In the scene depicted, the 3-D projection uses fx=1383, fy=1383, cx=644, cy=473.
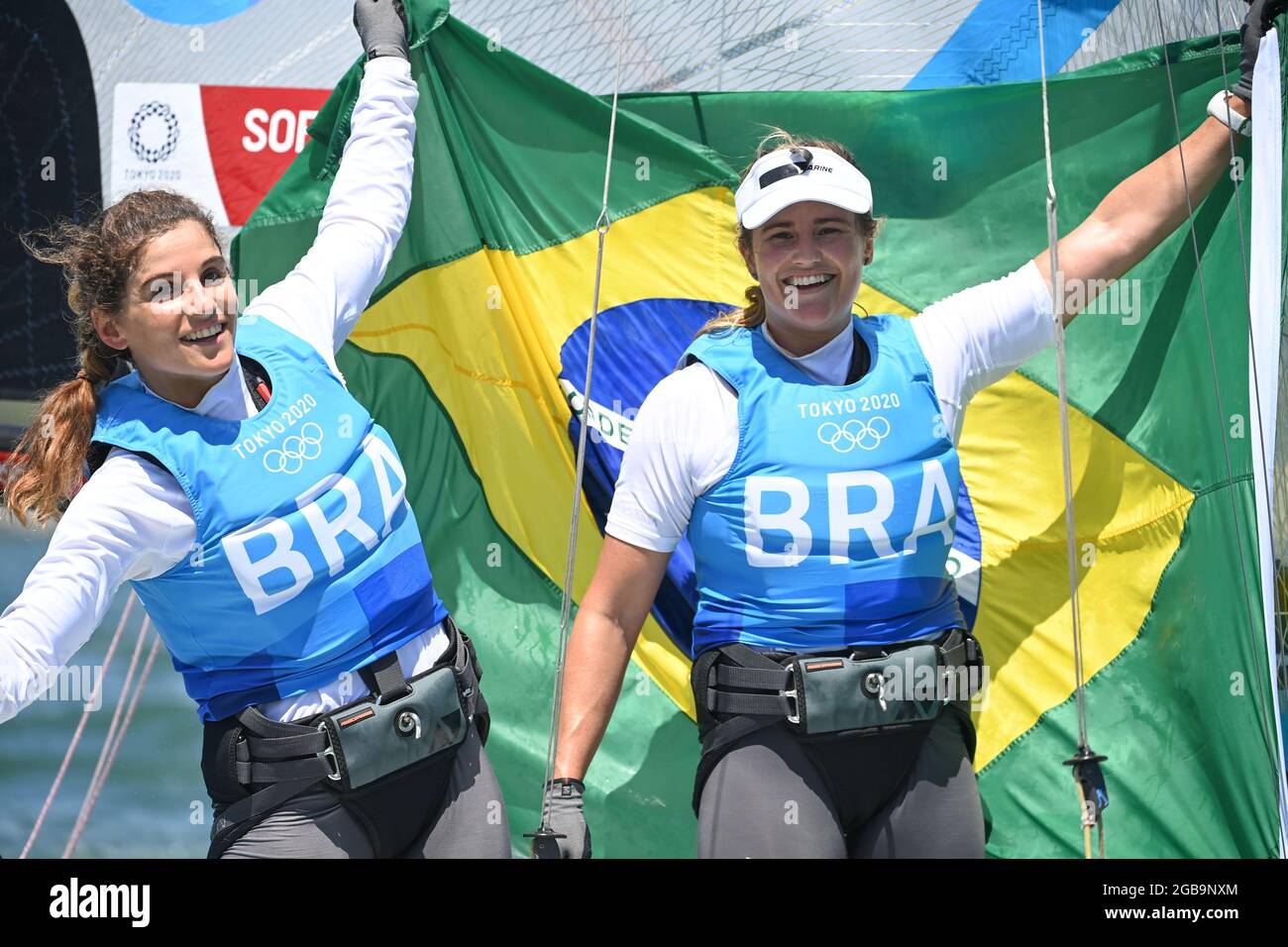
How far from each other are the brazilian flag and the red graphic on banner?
0.70 meters

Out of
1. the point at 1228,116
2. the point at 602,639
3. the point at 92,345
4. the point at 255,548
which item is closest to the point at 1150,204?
the point at 1228,116

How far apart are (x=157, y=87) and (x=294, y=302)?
63.9 inches

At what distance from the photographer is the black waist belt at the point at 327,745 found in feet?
6.61

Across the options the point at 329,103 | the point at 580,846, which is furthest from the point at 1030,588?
the point at 329,103

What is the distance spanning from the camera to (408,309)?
9.59 ft

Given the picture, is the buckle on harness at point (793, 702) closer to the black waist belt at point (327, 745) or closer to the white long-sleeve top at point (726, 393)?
the white long-sleeve top at point (726, 393)

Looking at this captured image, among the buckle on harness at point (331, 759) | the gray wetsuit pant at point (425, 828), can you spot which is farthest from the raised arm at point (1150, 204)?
the buckle on harness at point (331, 759)

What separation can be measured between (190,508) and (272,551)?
131mm

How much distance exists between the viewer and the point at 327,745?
2.02 metres

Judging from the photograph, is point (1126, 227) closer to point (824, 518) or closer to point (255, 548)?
point (824, 518)

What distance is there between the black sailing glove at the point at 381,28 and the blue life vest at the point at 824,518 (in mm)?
974

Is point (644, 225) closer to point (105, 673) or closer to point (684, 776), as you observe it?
point (684, 776)
